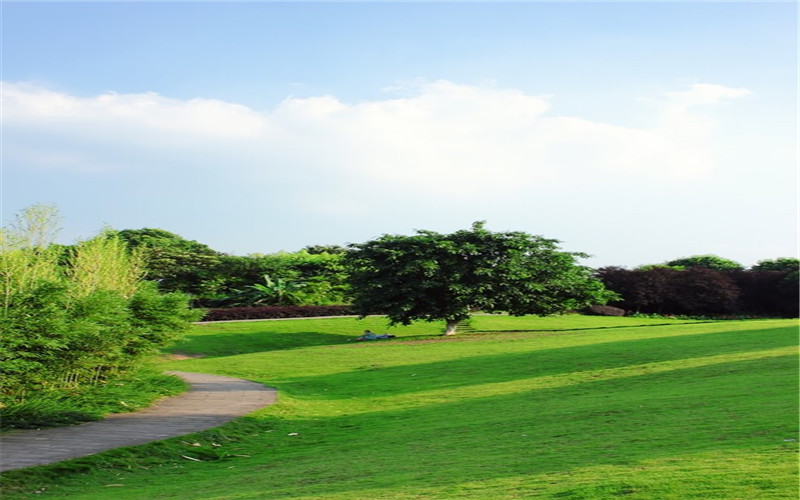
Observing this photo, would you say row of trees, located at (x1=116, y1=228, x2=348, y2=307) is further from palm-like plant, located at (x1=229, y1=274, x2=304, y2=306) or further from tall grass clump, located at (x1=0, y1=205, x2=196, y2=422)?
tall grass clump, located at (x1=0, y1=205, x2=196, y2=422)

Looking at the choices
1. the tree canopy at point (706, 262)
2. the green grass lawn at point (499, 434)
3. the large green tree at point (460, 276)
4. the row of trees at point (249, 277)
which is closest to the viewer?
the green grass lawn at point (499, 434)

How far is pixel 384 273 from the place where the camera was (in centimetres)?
2983

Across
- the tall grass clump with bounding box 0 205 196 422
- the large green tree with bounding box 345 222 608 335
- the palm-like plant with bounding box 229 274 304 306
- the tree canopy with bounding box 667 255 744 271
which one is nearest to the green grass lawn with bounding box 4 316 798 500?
the tall grass clump with bounding box 0 205 196 422

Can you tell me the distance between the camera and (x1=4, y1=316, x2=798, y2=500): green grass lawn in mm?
6281

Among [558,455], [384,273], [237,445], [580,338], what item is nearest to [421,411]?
[237,445]

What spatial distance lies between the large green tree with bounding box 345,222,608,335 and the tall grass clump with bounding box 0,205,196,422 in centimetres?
1278

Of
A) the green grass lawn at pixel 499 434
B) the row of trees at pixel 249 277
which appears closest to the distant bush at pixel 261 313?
the row of trees at pixel 249 277

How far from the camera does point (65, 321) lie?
11875 mm

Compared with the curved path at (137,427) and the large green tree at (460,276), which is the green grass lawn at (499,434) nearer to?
the curved path at (137,427)

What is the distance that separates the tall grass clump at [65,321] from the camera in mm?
10938

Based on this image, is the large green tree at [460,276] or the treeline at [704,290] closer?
the large green tree at [460,276]

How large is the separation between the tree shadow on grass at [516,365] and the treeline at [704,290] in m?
19.9

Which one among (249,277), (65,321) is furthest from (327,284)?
(65,321)

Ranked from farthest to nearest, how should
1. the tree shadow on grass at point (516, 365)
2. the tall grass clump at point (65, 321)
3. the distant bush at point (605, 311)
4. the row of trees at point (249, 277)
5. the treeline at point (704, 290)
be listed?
the treeline at point (704, 290) → the distant bush at point (605, 311) → the row of trees at point (249, 277) → the tree shadow on grass at point (516, 365) → the tall grass clump at point (65, 321)
